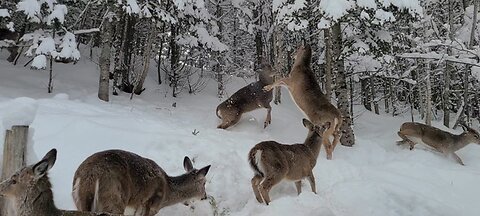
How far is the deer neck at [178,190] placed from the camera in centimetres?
615

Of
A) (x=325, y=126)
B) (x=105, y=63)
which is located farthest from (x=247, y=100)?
(x=105, y=63)

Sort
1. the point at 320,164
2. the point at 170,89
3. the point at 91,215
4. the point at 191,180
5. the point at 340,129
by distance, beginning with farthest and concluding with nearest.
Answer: the point at 170,89, the point at 340,129, the point at 320,164, the point at 191,180, the point at 91,215

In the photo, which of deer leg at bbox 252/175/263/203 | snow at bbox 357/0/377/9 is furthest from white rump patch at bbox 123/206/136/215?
snow at bbox 357/0/377/9

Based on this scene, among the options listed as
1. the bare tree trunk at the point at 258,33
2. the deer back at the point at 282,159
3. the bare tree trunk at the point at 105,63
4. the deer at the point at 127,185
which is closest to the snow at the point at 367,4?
the deer back at the point at 282,159

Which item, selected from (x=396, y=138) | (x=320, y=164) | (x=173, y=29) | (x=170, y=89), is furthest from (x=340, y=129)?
(x=173, y=29)

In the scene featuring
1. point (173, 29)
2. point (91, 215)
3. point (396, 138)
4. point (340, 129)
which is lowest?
point (396, 138)

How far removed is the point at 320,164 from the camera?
8859 millimetres

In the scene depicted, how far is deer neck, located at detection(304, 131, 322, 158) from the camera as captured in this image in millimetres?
8383

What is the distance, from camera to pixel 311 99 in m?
10.1

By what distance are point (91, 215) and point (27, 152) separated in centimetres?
207

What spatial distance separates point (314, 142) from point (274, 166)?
1647 mm

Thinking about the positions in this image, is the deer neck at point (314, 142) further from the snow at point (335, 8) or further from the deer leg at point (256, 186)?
the snow at point (335, 8)

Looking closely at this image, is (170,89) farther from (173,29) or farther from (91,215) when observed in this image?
(91,215)

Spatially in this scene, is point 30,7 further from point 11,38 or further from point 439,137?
point 439,137
